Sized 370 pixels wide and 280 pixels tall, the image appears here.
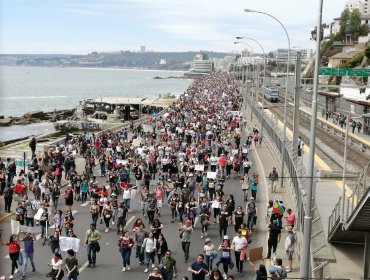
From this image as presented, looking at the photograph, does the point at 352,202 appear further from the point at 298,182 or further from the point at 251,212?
the point at 251,212

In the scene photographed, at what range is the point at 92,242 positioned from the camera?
1570 cm

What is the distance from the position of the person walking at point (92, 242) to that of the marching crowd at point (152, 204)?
3 centimetres

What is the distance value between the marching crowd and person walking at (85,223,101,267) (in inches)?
1.1

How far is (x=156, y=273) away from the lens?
42.6 ft

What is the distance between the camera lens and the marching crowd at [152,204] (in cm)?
1518

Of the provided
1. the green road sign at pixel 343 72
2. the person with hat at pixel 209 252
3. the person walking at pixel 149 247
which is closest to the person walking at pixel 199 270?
the person with hat at pixel 209 252

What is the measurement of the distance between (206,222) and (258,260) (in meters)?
2.91

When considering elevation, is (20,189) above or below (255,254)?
above

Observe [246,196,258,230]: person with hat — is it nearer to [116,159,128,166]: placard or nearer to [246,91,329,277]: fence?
[246,91,329,277]: fence

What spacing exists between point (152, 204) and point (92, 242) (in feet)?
14.5

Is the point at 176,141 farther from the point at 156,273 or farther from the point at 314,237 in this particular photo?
the point at 156,273

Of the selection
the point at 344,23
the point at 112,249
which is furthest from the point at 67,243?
the point at 344,23

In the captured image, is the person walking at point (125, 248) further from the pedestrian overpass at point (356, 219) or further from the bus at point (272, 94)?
the bus at point (272, 94)

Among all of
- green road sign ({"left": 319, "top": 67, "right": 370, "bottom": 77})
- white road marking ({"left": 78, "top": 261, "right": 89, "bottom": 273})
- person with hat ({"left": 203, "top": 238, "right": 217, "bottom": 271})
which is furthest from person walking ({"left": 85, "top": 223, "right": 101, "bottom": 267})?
green road sign ({"left": 319, "top": 67, "right": 370, "bottom": 77})
